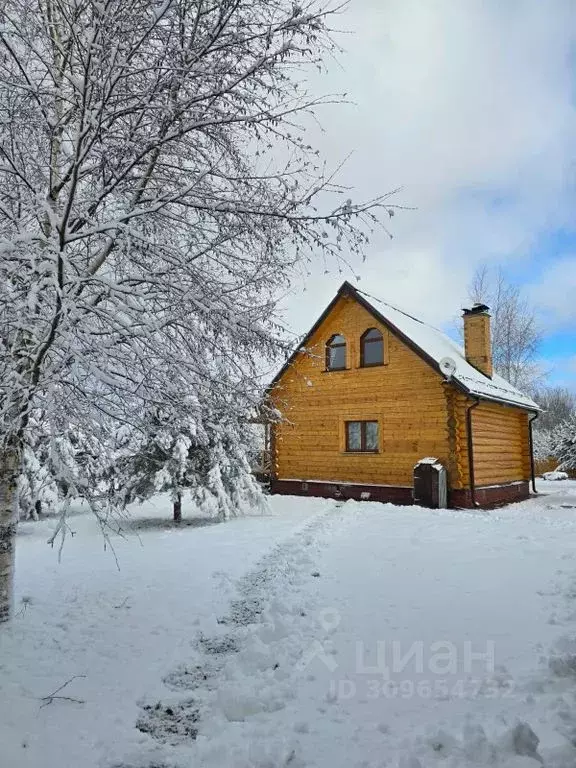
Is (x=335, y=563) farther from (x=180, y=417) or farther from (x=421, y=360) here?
(x=421, y=360)

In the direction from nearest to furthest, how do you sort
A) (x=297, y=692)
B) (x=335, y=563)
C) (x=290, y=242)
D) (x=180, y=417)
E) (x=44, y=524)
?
(x=297, y=692) < (x=290, y=242) < (x=180, y=417) < (x=335, y=563) < (x=44, y=524)

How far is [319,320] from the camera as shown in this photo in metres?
16.6

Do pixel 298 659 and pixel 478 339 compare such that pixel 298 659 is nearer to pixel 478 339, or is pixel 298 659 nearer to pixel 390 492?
pixel 390 492

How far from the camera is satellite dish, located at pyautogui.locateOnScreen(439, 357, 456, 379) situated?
1352 cm

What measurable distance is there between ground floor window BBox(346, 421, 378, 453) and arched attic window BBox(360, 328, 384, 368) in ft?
6.22

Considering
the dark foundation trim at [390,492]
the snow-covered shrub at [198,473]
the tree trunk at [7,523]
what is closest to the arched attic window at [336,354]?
the dark foundation trim at [390,492]

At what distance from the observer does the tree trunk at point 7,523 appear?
4594 mm

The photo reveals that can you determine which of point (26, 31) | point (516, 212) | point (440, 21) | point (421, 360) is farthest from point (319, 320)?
point (26, 31)

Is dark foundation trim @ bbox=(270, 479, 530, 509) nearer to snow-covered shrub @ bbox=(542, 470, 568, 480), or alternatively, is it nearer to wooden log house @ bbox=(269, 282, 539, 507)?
wooden log house @ bbox=(269, 282, 539, 507)

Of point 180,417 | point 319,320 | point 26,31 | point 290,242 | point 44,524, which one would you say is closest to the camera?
point 26,31

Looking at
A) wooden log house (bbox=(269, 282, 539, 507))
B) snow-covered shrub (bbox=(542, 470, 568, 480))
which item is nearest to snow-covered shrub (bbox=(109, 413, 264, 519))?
wooden log house (bbox=(269, 282, 539, 507))

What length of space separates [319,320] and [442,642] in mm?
13181

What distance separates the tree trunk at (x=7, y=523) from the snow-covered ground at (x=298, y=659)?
376 millimetres

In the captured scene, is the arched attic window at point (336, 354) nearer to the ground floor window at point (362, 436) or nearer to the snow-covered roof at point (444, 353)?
the snow-covered roof at point (444, 353)
